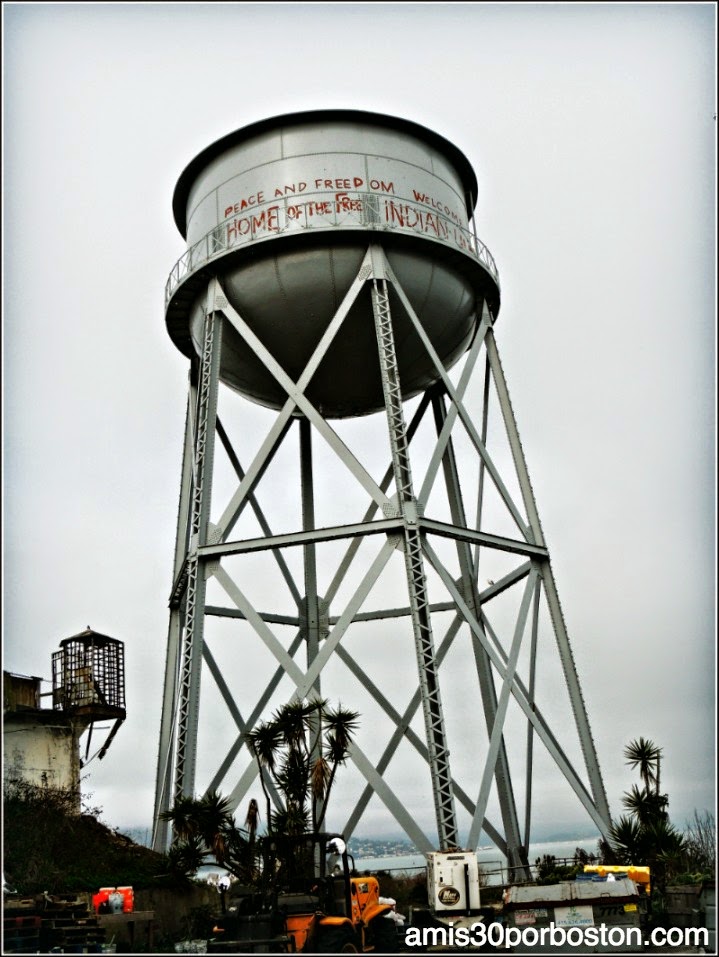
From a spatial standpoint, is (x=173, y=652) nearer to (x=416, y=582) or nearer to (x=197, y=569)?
(x=197, y=569)

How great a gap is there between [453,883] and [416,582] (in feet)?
16.1

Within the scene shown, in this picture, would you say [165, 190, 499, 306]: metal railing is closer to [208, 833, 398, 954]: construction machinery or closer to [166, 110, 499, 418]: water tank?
[166, 110, 499, 418]: water tank

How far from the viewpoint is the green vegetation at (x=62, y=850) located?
19.4 metres

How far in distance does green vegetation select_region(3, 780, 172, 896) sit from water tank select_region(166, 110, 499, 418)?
409 inches

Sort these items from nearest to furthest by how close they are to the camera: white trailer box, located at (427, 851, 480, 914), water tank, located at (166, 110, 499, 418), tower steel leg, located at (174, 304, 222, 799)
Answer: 1. white trailer box, located at (427, 851, 480, 914)
2. tower steel leg, located at (174, 304, 222, 799)
3. water tank, located at (166, 110, 499, 418)

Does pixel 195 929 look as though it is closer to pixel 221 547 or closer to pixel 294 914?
pixel 294 914

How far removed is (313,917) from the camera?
13938 mm

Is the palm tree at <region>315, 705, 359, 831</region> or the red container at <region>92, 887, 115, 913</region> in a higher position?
the palm tree at <region>315, 705, 359, 831</region>

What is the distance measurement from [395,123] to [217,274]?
497 cm

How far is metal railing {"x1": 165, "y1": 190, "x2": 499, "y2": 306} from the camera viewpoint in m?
20.8

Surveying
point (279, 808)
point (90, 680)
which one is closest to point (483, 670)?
point (279, 808)

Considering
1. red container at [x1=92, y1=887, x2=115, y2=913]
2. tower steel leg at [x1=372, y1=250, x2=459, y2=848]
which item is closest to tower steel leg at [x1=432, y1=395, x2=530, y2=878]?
tower steel leg at [x1=372, y1=250, x2=459, y2=848]

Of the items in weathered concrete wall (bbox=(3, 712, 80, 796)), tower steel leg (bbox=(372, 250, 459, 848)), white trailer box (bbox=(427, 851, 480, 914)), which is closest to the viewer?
white trailer box (bbox=(427, 851, 480, 914))

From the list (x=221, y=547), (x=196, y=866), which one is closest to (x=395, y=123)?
(x=221, y=547)
